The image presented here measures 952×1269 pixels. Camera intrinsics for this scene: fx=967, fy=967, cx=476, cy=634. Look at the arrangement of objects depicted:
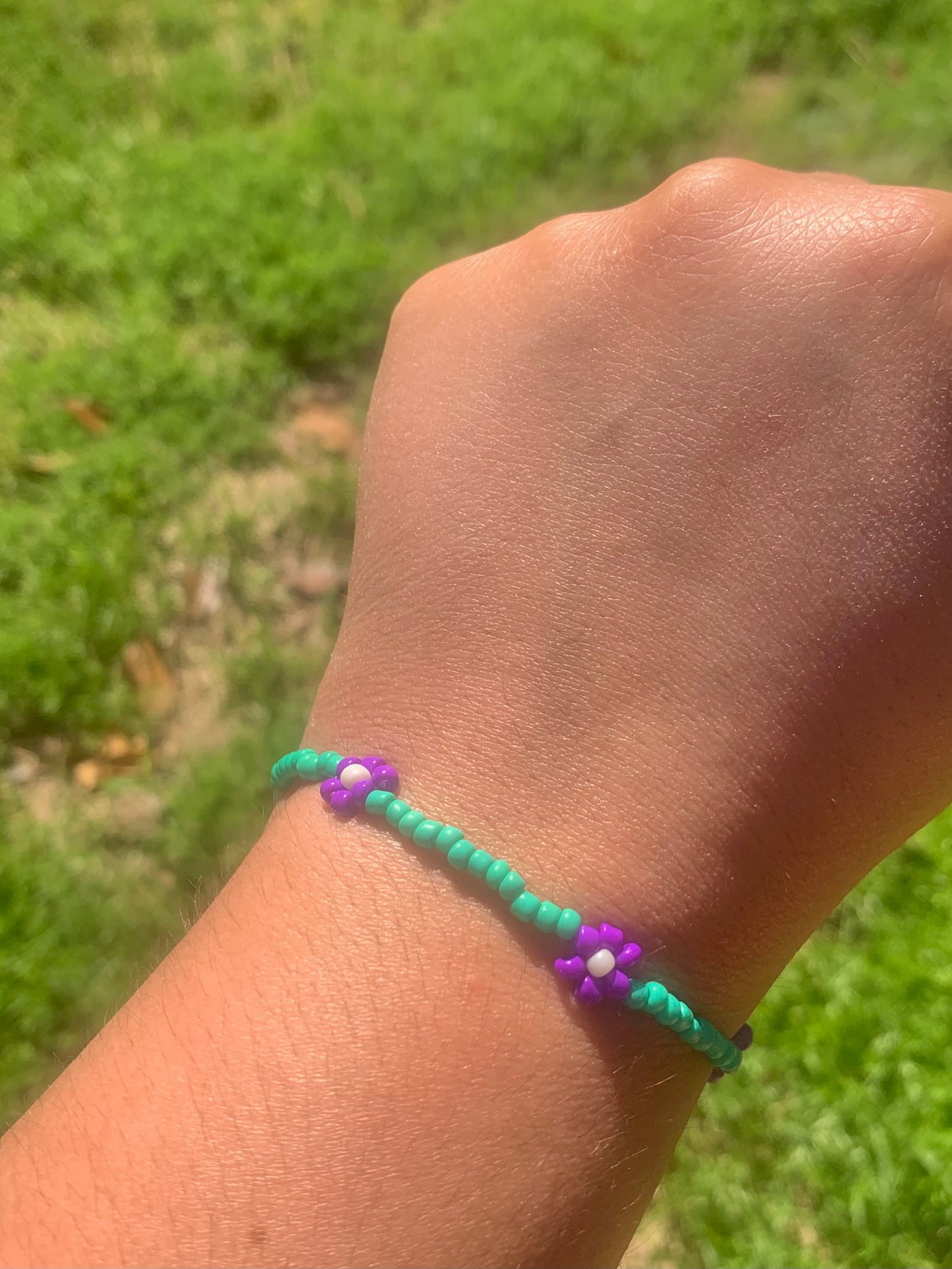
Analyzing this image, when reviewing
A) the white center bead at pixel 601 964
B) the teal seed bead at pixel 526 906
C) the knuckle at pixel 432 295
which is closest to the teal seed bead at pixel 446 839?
the teal seed bead at pixel 526 906

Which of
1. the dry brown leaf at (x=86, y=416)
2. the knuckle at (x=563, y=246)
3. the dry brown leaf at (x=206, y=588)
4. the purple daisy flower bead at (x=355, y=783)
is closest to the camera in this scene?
the purple daisy flower bead at (x=355, y=783)

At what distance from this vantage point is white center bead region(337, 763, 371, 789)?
1.24m

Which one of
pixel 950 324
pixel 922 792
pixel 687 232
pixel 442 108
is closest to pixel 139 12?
pixel 442 108

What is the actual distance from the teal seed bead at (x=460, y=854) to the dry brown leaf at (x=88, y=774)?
1.43 m

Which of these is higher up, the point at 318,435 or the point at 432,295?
the point at 432,295

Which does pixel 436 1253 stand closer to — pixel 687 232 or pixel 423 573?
pixel 423 573

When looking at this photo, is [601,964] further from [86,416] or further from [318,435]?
[86,416]

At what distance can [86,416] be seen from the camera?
2.62 metres

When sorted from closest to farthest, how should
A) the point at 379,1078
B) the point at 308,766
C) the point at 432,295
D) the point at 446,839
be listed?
the point at 379,1078 → the point at 446,839 → the point at 308,766 → the point at 432,295

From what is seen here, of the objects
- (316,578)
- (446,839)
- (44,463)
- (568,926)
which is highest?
(44,463)

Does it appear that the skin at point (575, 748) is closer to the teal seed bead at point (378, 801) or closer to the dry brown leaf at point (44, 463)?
the teal seed bead at point (378, 801)

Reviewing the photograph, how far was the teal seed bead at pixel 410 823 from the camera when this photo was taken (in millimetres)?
1209

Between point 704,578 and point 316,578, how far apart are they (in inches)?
58.9

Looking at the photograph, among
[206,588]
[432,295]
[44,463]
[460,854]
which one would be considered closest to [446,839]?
[460,854]
